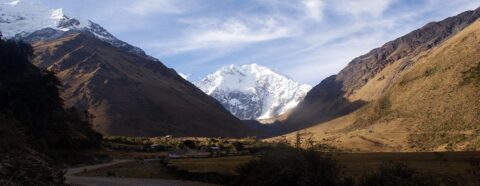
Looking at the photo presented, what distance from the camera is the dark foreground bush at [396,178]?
2883 centimetres

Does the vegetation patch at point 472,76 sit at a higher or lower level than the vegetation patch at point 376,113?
higher

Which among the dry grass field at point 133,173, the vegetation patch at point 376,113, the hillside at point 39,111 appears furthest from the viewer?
the vegetation patch at point 376,113

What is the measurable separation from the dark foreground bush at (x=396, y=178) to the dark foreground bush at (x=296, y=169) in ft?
10.00

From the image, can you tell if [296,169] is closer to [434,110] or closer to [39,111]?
[39,111]

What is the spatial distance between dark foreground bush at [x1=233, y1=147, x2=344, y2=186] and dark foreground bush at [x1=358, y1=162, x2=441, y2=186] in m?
3.05

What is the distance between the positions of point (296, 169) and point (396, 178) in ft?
22.4

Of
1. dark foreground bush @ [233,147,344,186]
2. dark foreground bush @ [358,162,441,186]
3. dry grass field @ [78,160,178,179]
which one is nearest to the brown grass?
dry grass field @ [78,160,178,179]

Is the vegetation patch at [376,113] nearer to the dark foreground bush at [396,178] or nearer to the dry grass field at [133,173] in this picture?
the dry grass field at [133,173]

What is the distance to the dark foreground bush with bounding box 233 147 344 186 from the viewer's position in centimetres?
3322

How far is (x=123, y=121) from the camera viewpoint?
589 feet

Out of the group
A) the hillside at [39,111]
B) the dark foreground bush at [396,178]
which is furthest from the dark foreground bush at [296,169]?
the hillside at [39,111]

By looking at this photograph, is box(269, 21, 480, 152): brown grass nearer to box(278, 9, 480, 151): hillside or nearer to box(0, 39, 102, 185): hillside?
box(278, 9, 480, 151): hillside

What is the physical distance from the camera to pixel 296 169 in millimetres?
34000

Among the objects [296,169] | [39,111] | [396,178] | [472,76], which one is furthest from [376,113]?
[396,178]
